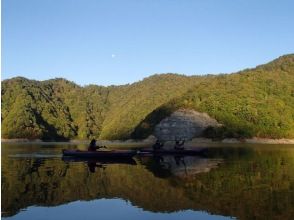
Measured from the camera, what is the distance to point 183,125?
584 ft

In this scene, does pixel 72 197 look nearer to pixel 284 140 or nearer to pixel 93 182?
pixel 93 182

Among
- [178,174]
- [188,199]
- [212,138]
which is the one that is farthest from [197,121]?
[188,199]

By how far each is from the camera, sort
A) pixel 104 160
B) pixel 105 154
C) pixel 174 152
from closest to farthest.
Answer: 1. pixel 105 154
2. pixel 104 160
3. pixel 174 152

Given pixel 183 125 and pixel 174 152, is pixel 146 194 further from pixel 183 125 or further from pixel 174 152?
pixel 183 125

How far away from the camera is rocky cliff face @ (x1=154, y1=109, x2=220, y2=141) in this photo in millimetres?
175125

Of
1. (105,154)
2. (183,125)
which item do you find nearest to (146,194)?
(105,154)

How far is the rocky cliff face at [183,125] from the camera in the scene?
17512 centimetres

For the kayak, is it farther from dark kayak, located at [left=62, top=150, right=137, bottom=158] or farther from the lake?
the lake

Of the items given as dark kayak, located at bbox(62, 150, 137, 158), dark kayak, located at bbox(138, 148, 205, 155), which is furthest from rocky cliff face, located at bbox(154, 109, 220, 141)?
dark kayak, located at bbox(62, 150, 137, 158)

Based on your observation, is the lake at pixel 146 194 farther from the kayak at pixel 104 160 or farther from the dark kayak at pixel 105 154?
the kayak at pixel 104 160

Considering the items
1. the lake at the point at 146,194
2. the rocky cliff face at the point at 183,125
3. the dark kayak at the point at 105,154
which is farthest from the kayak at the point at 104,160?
the rocky cliff face at the point at 183,125

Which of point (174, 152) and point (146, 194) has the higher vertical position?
point (174, 152)

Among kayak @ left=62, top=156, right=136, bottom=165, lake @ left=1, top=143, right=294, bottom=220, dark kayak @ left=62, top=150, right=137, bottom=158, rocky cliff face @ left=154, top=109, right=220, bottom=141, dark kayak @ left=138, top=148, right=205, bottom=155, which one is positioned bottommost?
lake @ left=1, top=143, right=294, bottom=220

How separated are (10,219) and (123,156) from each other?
3762cm
